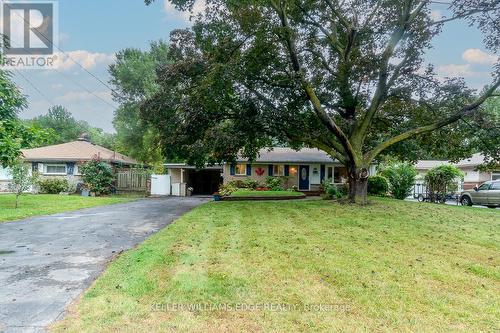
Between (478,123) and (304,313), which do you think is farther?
(478,123)

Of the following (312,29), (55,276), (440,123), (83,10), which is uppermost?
(83,10)

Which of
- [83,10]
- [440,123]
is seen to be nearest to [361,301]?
[440,123]

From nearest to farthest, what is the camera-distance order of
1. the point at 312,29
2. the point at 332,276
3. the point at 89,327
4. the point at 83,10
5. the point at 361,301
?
the point at 89,327 < the point at 361,301 < the point at 332,276 < the point at 312,29 < the point at 83,10

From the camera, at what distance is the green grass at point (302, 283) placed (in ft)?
11.4

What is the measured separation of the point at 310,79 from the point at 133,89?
84.4ft

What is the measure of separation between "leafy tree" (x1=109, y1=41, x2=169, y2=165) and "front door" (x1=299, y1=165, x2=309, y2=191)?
1707 cm

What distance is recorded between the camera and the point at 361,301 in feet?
13.1

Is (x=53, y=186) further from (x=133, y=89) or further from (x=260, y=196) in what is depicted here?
(x=133, y=89)

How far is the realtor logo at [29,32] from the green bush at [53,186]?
8163 mm

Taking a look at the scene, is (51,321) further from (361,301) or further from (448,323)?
(448,323)

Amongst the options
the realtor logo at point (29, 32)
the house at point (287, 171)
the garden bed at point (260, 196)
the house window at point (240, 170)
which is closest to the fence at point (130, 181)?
the house at point (287, 171)

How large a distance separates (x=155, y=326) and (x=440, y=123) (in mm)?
14469

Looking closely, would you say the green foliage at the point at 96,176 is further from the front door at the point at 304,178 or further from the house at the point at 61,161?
the front door at the point at 304,178

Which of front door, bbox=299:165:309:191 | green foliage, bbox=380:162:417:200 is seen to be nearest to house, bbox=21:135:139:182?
front door, bbox=299:165:309:191
